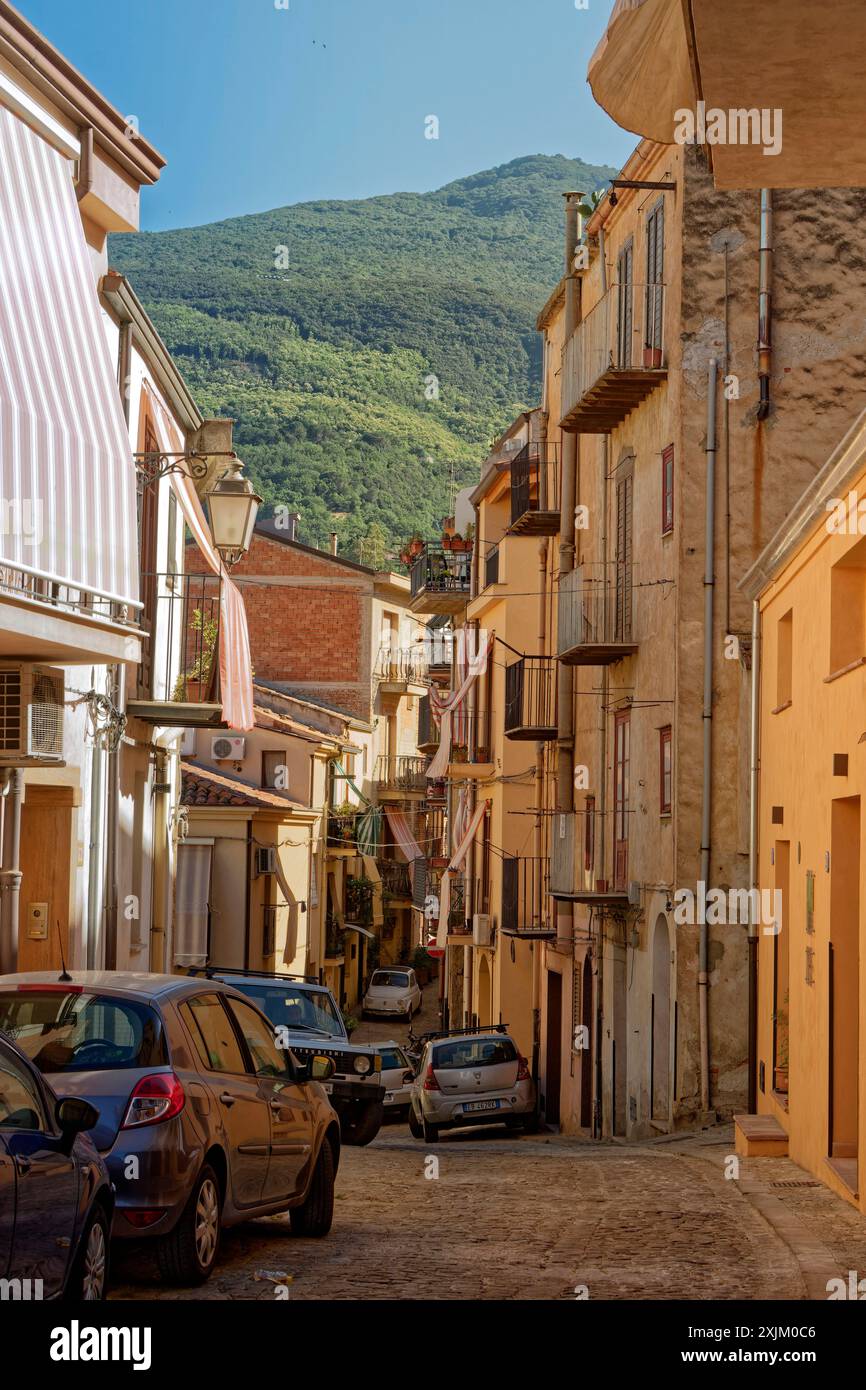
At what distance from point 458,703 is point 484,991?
6.21 meters

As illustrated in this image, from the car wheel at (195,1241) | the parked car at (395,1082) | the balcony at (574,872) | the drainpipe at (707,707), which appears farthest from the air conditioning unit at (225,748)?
the car wheel at (195,1241)

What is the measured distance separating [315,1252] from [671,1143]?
418 inches

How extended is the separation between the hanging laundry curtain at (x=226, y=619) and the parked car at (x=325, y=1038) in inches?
121

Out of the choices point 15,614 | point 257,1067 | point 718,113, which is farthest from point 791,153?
point 15,614

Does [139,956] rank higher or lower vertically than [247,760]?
A: lower

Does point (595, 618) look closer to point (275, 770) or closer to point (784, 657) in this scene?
point (784, 657)

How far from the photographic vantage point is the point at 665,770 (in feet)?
74.0

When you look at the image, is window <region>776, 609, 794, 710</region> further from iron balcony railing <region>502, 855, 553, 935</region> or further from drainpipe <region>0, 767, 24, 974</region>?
iron balcony railing <region>502, 855, 553, 935</region>

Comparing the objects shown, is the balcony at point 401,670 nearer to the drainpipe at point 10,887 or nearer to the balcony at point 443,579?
the balcony at point 443,579

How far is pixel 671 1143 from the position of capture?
20094 millimetres

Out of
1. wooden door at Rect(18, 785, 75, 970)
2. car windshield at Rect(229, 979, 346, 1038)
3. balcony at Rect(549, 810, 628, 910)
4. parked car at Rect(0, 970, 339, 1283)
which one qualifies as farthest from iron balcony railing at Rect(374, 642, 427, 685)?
parked car at Rect(0, 970, 339, 1283)

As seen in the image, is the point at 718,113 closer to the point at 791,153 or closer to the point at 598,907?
the point at 791,153

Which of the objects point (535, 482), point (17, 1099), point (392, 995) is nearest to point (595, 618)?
point (535, 482)

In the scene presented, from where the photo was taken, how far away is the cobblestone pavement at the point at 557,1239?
28.9ft
